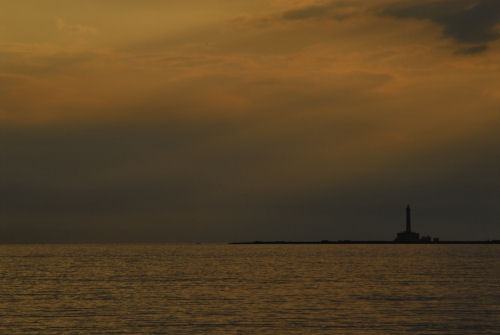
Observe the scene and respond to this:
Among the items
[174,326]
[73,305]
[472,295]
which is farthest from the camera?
[472,295]

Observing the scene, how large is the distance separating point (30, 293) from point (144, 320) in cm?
2308

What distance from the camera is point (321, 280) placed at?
255ft

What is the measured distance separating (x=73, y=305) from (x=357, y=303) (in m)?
22.8

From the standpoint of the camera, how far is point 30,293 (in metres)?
63.4

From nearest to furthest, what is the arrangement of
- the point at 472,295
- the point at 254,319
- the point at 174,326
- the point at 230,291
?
the point at 174,326, the point at 254,319, the point at 472,295, the point at 230,291

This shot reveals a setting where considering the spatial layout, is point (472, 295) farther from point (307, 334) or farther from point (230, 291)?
point (307, 334)

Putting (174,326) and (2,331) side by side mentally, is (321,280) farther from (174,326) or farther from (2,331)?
(2,331)

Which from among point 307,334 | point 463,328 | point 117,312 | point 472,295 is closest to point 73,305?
point 117,312

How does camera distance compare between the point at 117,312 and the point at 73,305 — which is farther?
the point at 73,305

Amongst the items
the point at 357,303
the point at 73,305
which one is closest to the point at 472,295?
the point at 357,303

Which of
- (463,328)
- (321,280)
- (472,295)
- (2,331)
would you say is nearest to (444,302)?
(472,295)

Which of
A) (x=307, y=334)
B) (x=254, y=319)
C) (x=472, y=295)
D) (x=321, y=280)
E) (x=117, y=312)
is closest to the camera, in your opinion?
(x=307, y=334)

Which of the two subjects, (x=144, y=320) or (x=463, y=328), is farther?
(x=144, y=320)

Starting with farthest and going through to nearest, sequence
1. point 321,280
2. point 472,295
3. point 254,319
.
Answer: point 321,280 < point 472,295 < point 254,319
